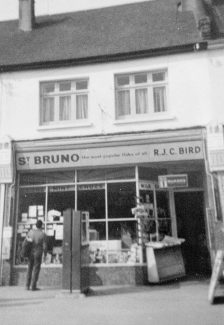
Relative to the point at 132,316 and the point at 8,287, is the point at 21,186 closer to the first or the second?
the point at 8,287

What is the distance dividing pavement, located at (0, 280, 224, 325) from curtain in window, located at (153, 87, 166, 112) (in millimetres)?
5141

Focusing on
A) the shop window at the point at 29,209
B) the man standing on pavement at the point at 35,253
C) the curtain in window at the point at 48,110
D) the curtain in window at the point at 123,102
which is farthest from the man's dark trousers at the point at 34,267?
the curtain in window at the point at 123,102

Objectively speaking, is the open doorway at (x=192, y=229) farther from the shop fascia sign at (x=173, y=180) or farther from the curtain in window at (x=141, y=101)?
the curtain in window at (x=141, y=101)

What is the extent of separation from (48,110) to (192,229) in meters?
5.95

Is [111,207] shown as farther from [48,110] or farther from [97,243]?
[48,110]

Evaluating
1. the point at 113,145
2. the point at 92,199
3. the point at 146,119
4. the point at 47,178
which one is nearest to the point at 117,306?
the point at 92,199

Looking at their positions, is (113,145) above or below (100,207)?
above

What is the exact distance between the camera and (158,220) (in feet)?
38.3

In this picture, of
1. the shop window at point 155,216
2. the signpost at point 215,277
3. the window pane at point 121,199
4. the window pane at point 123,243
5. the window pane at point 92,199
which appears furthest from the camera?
the window pane at point 92,199

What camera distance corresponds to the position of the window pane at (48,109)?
12.4 m

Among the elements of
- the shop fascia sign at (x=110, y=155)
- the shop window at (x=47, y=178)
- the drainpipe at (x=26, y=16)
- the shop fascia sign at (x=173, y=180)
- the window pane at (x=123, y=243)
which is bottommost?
the window pane at (x=123, y=243)

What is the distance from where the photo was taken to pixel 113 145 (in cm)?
1148

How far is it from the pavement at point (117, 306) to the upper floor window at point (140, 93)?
16.9 ft

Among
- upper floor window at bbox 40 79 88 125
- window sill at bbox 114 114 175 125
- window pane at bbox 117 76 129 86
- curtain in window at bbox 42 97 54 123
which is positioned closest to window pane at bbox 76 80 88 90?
upper floor window at bbox 40 79 88 125
